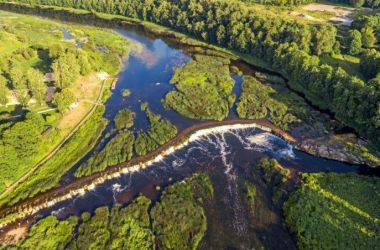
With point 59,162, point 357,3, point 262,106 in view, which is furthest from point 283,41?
point 59,162

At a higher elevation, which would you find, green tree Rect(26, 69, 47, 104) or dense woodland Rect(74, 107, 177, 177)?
green tree Rect(26, 69, 47, 104)

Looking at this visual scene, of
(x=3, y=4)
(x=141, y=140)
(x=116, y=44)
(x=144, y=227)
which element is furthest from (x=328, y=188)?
(x=3, y=4)

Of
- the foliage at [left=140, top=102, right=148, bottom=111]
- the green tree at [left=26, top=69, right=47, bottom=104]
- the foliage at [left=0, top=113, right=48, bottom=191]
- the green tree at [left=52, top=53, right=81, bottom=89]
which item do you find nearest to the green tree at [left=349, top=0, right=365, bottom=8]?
the foliage at [left=140, top=102, right=148, bottom=111]

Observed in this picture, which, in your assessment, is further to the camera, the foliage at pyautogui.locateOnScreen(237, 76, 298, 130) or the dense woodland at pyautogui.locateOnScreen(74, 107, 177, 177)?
the foliage at pyautogui.locateOnScreen(237, 76, 298, 130)

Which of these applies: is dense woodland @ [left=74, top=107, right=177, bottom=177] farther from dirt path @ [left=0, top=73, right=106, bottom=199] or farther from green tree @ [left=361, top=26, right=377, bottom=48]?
green tree @ [left=361, top=26, right=377, bottom=48]

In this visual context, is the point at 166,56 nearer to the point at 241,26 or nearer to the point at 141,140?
the point at 241,26
